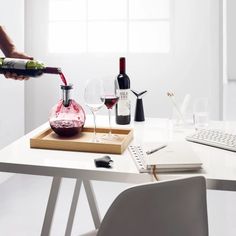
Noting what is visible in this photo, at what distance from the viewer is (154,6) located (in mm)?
3904

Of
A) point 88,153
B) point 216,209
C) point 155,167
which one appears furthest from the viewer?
point 216,209

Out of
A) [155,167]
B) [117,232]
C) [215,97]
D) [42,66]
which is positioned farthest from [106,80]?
[215,97]

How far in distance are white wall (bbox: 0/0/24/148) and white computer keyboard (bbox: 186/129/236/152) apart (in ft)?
6.98

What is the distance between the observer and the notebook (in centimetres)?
155

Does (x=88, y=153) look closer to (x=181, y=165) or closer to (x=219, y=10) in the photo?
(x=181, y=165)

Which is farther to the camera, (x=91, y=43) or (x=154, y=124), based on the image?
(x=91, y=43)

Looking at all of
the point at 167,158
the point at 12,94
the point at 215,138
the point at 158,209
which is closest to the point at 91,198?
the point at 215,138

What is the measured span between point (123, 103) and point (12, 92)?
194 cm

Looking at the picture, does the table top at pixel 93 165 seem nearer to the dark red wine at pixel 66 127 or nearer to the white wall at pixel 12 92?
the dark red wine at pixel 66 127

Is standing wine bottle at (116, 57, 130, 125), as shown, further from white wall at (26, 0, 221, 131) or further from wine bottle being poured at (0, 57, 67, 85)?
white wall at (26, 0, 221, 131)

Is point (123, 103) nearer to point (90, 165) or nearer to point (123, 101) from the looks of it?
point (123, 101)

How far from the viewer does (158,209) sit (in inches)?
51.4

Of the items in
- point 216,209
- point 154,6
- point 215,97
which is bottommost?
point 216,209

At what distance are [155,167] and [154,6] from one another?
8.57 feet
